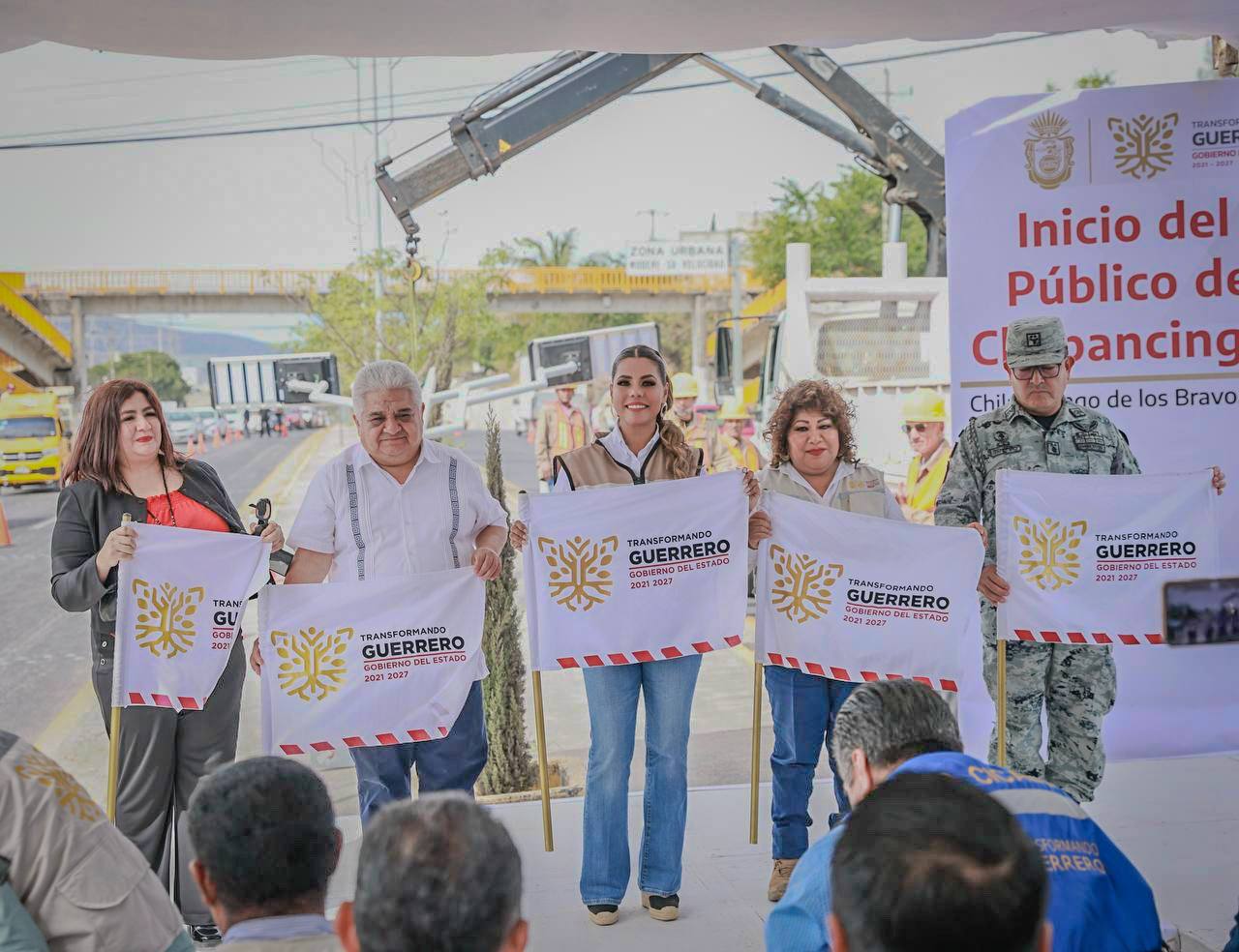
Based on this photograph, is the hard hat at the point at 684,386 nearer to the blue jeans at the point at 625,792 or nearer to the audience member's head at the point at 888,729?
the blue jeans at the point at 625,792

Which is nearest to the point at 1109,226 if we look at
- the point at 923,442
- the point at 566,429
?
the point at 923,442

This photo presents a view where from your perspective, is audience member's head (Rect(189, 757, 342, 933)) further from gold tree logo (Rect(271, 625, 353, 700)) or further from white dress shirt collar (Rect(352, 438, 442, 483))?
gold tree logo (Rect(271, 625, 353, 700))

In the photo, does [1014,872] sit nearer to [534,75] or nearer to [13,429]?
[534,75]

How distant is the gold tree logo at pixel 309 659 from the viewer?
14.7 ft

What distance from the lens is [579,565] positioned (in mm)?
4699

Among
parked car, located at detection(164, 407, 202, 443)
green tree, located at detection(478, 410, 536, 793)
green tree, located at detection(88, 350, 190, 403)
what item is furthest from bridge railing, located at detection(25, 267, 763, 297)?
green tree, located at detection(88, 350, 190, 403)

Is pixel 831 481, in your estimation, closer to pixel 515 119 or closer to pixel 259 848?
pixel 259 848

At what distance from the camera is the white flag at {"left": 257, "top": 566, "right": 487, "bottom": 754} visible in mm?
4441

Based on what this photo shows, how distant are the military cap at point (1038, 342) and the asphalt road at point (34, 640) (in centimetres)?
835

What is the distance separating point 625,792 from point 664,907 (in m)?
0.42

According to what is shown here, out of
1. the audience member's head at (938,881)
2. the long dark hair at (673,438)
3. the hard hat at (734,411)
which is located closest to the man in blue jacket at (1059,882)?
the audience member's head at (938,881)

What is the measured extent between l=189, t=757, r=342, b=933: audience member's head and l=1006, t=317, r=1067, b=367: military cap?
3525 mm

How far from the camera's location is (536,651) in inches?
185

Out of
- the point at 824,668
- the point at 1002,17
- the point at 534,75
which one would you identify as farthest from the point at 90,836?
the point at 534,75
